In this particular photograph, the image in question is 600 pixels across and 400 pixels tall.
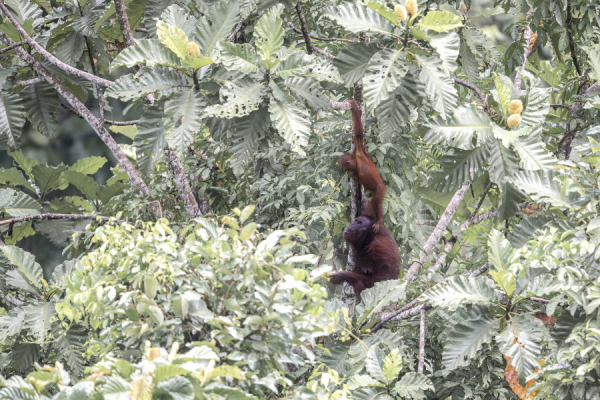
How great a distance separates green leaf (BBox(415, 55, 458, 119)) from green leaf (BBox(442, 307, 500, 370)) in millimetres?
1045

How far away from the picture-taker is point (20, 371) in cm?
385

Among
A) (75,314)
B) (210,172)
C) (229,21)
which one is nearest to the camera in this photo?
(75,314)

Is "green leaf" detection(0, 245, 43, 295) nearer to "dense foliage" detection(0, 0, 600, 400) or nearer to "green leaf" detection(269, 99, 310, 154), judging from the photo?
"dense foliage" detection(0, 0, 600, 400)

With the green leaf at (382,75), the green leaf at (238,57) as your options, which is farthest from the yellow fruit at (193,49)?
the green leaf at (382,75)

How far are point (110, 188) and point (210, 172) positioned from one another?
915 mm

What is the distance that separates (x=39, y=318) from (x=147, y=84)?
1.62 m

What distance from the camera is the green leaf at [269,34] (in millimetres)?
2845

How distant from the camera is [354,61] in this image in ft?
10.2

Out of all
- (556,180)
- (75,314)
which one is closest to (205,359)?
(75,314)

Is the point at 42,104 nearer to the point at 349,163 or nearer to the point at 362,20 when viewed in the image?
the point at 349,163

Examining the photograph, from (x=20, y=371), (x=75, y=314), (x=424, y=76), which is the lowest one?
(x=20, y=371)

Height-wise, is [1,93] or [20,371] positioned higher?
[1,93]

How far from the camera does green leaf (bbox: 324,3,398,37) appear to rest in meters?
2.92

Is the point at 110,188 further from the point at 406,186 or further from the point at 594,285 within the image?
the point at 594,285
